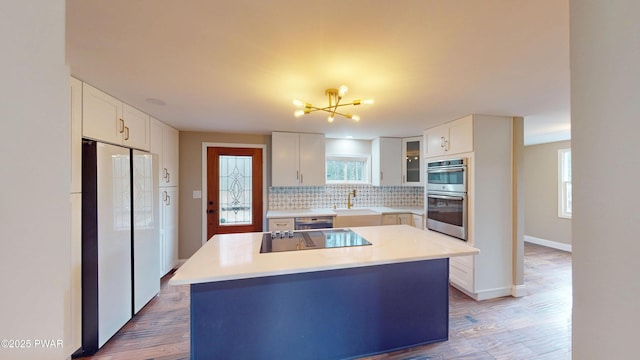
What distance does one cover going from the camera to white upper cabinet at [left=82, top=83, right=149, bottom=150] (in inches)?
73.4

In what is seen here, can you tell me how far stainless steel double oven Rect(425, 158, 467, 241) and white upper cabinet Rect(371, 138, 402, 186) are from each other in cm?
83

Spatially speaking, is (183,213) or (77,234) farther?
(183,213)

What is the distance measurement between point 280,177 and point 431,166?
2.29 metres

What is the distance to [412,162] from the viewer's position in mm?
4215

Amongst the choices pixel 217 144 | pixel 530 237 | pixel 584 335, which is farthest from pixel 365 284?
pixel 530 237

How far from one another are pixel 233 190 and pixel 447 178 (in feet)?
10.6

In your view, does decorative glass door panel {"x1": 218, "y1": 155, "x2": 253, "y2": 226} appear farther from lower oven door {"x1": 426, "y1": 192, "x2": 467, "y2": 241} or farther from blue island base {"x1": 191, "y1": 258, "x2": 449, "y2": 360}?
lower oven door {"x1": 426, "y1": 192, "x2": 467, "y2": 241}

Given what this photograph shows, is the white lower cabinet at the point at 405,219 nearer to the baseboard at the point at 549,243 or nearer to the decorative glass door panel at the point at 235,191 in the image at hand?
the decorative glass door panel at the point at 235,191

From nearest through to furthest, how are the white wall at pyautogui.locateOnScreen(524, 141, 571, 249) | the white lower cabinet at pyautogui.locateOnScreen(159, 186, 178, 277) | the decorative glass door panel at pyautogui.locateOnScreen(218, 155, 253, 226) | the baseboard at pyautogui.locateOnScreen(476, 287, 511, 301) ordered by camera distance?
the baseboard at pyautogui.locateOnScreen(476, 287, 511, 301)
the white lower cabinet at pyautogui.locateOnScreen(159, 186, 178, 277)
the decorative glass door panel at pyautogui.locateOnScreen(218, 155, 253, 226)
the white wall at pyautogui.locateOnScreen(524, 141, 571, 249)

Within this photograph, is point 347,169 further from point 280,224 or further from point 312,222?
point 280,224

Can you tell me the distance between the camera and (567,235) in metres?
4.46

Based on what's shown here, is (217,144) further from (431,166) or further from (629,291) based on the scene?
(629,291)

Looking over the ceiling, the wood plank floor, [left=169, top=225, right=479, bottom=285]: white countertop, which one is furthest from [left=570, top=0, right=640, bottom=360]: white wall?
the wood plank floor

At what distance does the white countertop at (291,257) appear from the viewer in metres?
1.39
